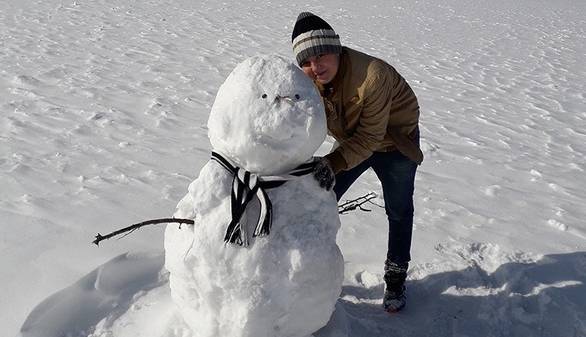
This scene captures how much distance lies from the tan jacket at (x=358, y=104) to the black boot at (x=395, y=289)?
2.39 feet

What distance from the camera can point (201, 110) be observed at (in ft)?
17.5

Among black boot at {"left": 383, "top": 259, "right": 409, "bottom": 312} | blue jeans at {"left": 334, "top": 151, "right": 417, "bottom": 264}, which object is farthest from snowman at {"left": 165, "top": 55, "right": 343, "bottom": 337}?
black boot at {"left": 383, "top": 259, "right": 409, "bottom": 312}

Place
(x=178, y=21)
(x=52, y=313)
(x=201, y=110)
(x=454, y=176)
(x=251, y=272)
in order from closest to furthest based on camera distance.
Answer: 1. (x=251, y=272)
2. (x=52, y=313)
3. (x=454, y=176)
4. (x=201, y=110)
5. (x=178, y=21)

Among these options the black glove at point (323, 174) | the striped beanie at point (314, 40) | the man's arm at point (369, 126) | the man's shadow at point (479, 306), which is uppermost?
the striped beanie at point (314, 40)

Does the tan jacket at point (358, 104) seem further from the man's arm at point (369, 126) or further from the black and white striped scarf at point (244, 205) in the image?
the black and white striped scarf at point (244, 205)

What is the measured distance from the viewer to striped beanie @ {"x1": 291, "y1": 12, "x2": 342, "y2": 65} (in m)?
2.01

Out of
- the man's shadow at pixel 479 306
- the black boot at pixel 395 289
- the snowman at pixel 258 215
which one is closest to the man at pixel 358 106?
the snowman at pixel 258 215

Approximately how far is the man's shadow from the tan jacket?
0.81 metres

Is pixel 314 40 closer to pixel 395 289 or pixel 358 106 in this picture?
pixel 358 106

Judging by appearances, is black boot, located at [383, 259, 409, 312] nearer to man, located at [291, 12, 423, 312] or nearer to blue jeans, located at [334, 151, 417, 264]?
blue jeans, located at [334, 151, 417, 264]

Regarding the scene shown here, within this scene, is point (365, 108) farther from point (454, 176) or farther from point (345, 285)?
point (454, 176)

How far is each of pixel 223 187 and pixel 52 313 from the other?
45.2 inches

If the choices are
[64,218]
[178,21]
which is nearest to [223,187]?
[64,218]

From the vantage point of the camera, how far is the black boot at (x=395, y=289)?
8.21 ft
